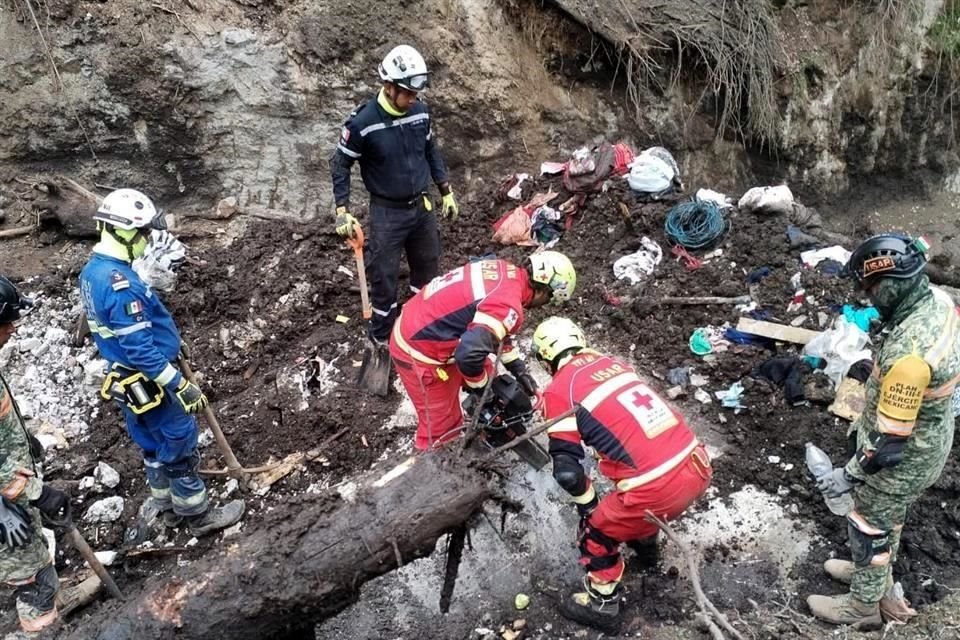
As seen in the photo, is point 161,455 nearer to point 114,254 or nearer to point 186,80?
point 114,254

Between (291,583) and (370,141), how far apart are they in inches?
132

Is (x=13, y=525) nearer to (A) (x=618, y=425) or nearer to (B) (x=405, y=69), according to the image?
(A) (x=618, y=425)

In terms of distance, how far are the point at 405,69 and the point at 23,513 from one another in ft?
11.6

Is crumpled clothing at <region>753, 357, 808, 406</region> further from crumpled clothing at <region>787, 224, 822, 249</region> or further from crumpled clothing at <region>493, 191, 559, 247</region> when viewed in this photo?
crumpled clothing at <region>493, 191, 559, 247</region>

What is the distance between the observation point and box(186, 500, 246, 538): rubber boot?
15.4 feet

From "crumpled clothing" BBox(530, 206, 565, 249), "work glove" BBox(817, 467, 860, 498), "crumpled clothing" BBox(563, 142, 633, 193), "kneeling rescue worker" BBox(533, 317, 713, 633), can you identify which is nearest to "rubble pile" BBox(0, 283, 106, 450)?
"kneeling rescue worker" BBox(533, 317, 713, 633)

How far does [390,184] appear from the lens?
17.8 ft

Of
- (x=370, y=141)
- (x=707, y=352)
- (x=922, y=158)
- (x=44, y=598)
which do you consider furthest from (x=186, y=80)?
(x=922, y=158)

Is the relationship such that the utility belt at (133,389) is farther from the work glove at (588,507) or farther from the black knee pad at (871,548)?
the black knee pad at (871,548)

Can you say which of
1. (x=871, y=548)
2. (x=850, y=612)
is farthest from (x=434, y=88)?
(x=850, y=612)

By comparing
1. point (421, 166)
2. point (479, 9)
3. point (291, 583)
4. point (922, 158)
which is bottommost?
point (922, 158)

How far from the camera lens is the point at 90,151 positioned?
686cm

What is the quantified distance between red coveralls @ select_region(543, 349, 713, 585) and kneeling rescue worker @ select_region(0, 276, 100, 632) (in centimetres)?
273

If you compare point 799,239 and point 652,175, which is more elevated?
point 652,175
